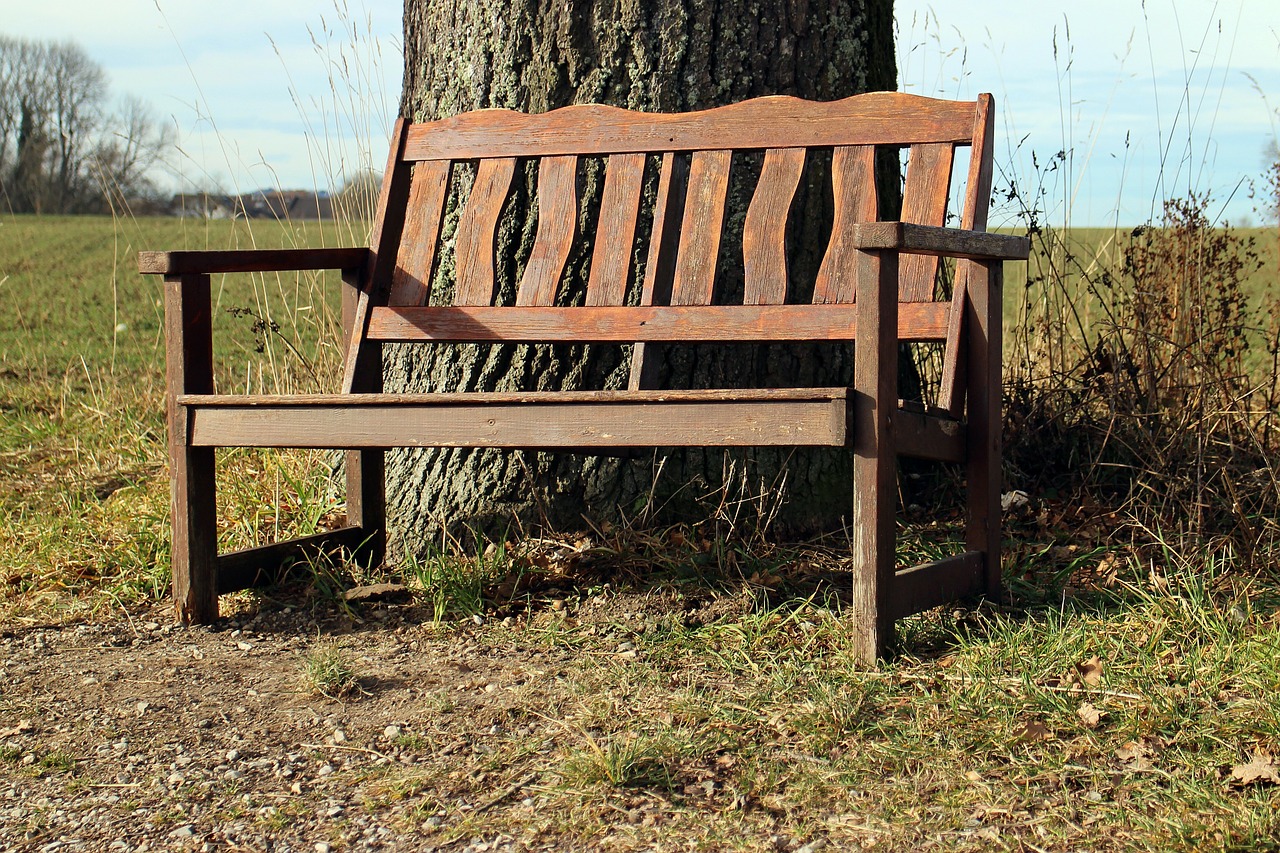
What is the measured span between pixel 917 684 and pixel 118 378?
529 cm

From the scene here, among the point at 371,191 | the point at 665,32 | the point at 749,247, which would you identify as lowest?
the point at 749,247

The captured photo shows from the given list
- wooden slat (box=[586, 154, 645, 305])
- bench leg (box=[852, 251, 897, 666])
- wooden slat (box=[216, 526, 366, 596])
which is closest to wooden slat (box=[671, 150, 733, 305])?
wooden slat (box=[586, 154, 645, 305])

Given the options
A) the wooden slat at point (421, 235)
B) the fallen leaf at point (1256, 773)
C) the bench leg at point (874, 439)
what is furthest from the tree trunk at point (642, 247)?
the fallen leaf at point (1256, 773)

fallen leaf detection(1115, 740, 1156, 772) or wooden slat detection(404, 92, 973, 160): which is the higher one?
wooden slat detection(404, 92, 973, 160)

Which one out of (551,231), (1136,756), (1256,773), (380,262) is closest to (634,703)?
(1136,756)

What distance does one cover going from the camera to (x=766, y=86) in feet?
10.7

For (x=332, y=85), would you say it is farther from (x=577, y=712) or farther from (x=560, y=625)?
(x=577, y=712)

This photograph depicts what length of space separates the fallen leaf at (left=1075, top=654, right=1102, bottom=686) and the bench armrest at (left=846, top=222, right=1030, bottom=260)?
83 centimetres

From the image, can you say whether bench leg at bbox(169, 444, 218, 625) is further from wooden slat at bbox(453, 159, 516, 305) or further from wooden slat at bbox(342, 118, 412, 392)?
wooden slat at bbox(453, 159, 516, 305)

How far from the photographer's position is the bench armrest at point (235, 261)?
288 centimetres

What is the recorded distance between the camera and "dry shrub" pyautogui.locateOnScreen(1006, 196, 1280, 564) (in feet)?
10.8

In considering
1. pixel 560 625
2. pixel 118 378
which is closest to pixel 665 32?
pixel 560 625

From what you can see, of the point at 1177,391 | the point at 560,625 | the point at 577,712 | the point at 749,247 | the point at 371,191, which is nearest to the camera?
the point at 577,712

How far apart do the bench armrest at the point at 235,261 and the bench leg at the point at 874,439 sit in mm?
1369
